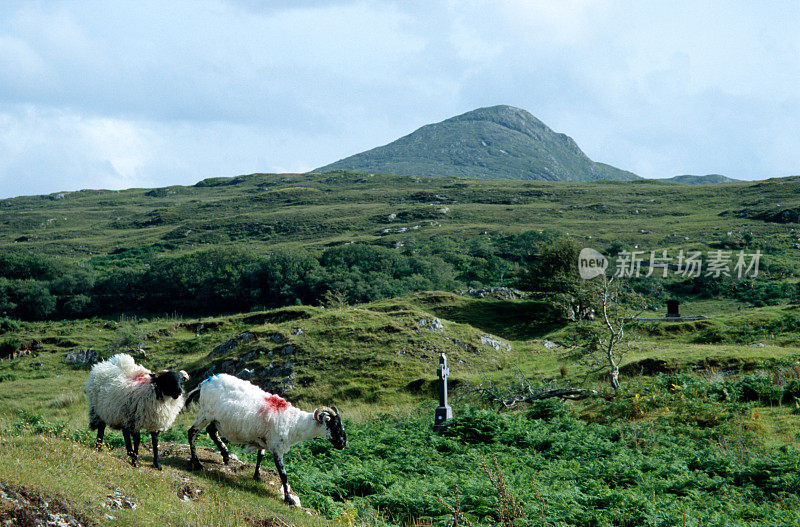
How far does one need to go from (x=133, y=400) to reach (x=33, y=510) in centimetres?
332

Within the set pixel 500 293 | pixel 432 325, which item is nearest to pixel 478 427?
pixel 432 325

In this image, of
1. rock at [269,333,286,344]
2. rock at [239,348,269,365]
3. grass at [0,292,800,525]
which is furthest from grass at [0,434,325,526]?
rock at [269,333,286,344]

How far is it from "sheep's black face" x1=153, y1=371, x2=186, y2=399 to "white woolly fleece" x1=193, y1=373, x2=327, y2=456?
90 centimetres

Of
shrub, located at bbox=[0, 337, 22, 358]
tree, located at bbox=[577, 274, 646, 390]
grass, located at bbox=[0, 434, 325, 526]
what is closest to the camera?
grass, located at bbox=[0, 434, 325, 526]

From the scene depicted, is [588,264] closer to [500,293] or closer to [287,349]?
[500,293]

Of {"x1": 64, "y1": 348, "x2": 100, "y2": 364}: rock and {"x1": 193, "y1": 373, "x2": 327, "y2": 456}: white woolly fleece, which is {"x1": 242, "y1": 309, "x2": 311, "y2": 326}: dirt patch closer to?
{"x1": 64, "y1": 348, "x2": 100, "y2": 364}: rock

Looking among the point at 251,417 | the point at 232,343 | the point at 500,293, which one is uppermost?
the point at 251,417

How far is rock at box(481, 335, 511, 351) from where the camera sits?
35.3m

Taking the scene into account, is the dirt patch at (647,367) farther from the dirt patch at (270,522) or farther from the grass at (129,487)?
the dirt patch at (270,522)

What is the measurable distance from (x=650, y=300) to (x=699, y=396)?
4446cm

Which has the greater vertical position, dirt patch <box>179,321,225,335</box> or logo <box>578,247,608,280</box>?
logo <box>578,247,608,280</box>

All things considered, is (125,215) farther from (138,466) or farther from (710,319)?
(138,466)

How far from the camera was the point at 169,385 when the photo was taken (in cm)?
1023

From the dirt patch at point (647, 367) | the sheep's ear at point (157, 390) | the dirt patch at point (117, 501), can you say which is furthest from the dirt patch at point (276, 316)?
the dirt patch at point (117, 501)
